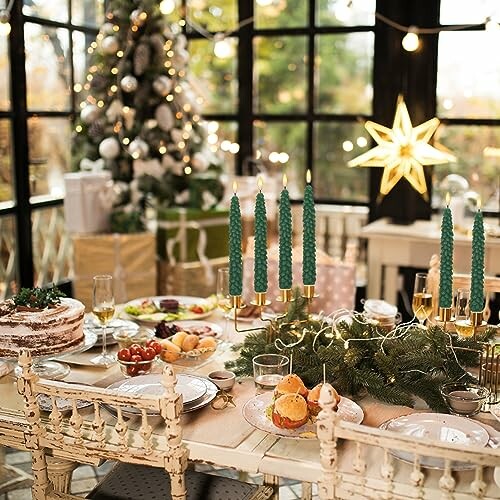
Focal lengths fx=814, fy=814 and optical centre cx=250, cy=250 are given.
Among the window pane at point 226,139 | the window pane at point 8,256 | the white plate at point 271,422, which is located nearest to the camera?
the white plate at point 271,422

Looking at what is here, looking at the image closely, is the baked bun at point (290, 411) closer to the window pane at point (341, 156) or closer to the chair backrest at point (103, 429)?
the chair backrest at point (103, 429)

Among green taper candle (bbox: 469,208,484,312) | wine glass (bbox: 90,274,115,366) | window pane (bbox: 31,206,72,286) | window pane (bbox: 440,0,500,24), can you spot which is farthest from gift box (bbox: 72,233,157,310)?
green taper candle (bbox: 469,208,484,312)

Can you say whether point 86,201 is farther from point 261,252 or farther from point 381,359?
point 381,359

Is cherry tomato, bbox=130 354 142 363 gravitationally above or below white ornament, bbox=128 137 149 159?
below

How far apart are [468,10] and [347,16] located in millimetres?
628

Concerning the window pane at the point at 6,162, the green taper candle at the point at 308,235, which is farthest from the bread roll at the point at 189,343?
the window pane at the point at 6,162

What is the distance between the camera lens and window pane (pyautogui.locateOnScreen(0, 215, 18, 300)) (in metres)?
4.01

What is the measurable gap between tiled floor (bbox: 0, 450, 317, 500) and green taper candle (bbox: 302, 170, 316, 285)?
1.35 meters

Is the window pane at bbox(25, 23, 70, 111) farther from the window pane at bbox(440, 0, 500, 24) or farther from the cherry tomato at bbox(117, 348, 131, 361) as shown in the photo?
the cherry tomato at bbox(117, 348, 131, 361)

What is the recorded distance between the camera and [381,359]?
2.09 meters

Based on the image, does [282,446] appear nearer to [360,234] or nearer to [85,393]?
[85,393]

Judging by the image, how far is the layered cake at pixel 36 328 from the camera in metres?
2.23

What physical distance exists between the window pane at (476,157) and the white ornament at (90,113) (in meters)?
1.81

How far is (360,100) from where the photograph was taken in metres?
4.85
